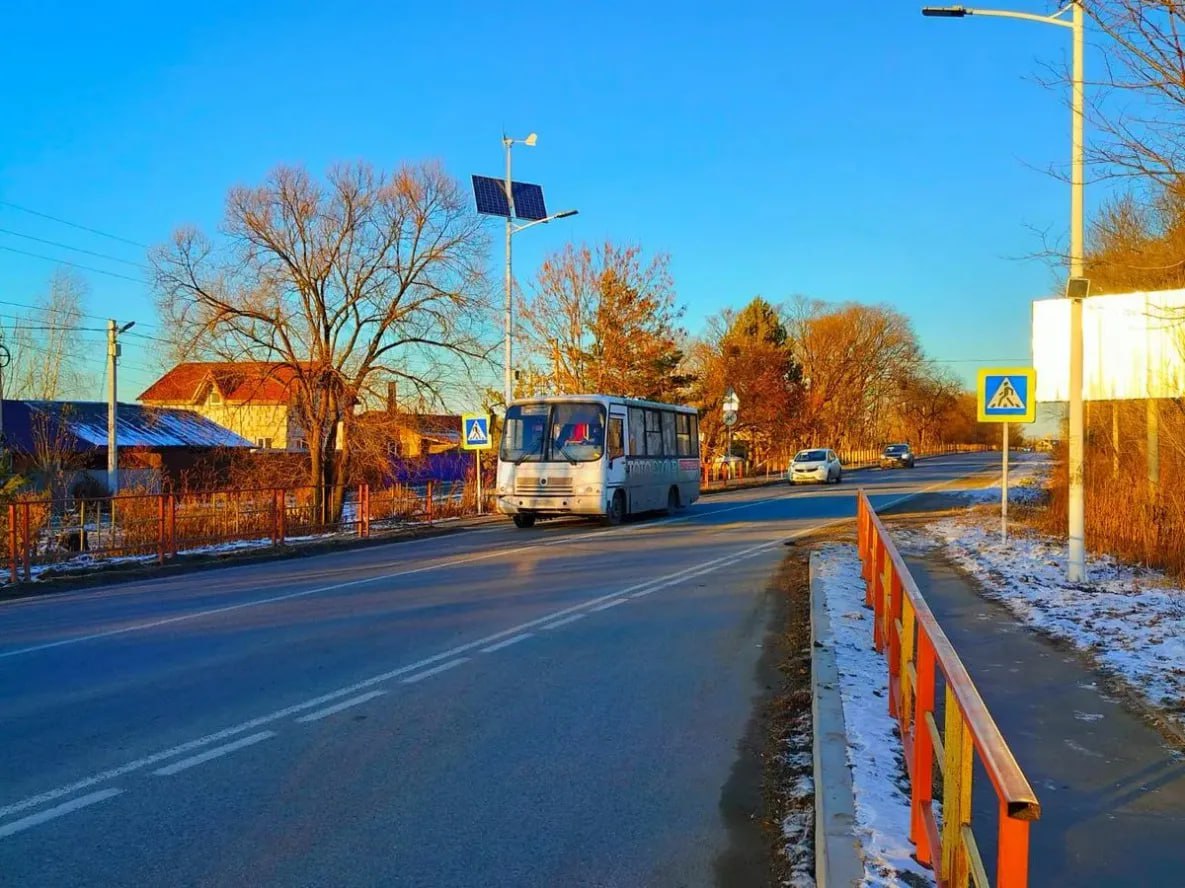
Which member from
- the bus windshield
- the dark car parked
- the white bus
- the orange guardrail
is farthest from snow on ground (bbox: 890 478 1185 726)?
the dark car parked

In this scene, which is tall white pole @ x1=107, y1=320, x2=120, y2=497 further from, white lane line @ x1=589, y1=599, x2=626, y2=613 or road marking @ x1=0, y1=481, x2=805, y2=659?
white lane line @ x1=589, y1=599, x2=626, y2=613

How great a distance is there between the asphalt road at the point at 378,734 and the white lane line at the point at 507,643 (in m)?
0.06

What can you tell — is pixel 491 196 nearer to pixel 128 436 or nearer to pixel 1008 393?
pixel 1008 393

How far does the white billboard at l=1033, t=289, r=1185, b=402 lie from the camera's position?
1308cm

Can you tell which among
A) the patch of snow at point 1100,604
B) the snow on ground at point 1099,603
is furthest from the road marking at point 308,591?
the patch of snow at point 1100,604

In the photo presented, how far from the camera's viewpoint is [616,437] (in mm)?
23266

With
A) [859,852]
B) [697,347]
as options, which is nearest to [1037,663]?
[859,852]

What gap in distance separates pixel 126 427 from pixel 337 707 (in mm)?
45825

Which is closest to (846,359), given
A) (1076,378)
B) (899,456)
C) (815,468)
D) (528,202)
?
(899,456)

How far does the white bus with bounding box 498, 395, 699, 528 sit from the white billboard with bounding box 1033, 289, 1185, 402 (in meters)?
10.4

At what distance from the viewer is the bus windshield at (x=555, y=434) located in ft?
74.3

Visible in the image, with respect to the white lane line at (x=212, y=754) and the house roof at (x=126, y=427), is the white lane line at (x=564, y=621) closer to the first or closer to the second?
the white lane line at (x=212, y=754)

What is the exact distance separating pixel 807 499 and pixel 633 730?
91.7 ft

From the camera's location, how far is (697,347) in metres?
60.3
